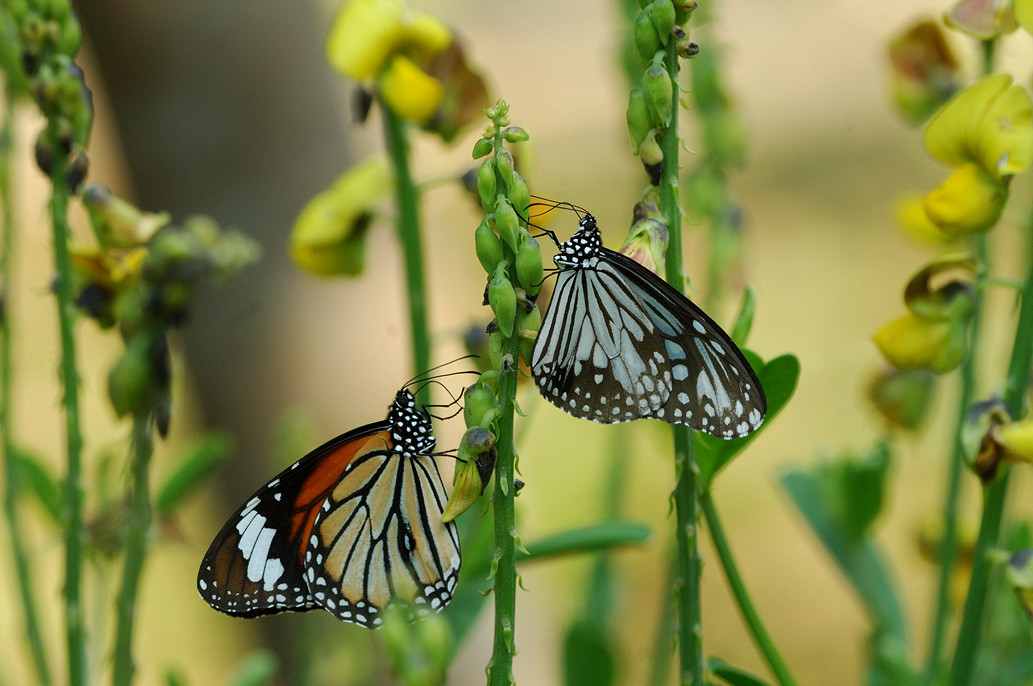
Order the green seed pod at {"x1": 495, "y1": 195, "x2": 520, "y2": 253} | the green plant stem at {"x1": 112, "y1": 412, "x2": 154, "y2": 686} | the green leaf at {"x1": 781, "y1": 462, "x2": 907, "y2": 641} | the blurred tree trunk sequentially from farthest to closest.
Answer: the blurred tree trunk, the green leaf at {"x1": 781, "y1": 462, "x2": 907, "y2": 641}, the green plant stem at {"x1": 112, "y1": 412, "x2": 154, "y2": 686}, the green seed pod at {"x1": 495, "y1": 195, "x2": 520, "y2": 253}

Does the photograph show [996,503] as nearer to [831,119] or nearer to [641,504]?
[641,504]

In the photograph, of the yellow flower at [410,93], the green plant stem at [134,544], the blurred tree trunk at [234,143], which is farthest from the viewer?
the blurred tree trunk at [234,143]

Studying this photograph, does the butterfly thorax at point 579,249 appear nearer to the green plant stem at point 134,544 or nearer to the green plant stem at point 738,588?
the green plant stem at point 738,588

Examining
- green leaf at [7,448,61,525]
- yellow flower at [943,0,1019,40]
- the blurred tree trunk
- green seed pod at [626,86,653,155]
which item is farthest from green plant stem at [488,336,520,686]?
the blurred tree trunk

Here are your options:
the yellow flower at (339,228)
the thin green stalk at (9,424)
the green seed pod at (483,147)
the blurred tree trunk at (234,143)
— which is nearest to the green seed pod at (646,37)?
the green seed pod at (483,147)

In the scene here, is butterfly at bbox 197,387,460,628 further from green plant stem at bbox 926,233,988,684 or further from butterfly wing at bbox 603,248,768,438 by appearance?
green plant stem at bbox 926,233,988,684

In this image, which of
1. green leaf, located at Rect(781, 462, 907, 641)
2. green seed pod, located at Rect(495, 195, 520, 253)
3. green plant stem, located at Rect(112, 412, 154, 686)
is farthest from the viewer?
green leaf, located at Rect(781, 462, 907, 641)
